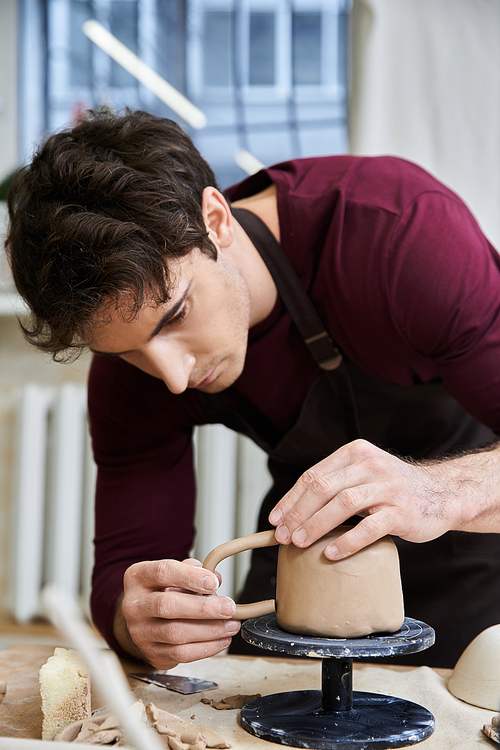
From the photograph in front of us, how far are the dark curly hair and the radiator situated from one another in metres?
1.13

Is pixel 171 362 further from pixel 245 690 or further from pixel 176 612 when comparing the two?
pixel 245 690

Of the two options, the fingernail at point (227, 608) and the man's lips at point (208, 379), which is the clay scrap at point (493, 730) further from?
the man's lips at point (208, 379)

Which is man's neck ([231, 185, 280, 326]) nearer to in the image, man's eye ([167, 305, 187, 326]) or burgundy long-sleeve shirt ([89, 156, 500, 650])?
burgundy long-sleeve shirt ([89, 156, 500, 650])

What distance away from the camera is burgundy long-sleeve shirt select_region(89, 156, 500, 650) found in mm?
975

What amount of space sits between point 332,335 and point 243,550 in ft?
1.59

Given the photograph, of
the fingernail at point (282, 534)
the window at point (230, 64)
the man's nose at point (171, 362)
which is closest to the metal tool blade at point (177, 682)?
the fingernail at point (282, 534)

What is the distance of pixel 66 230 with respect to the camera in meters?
0.84

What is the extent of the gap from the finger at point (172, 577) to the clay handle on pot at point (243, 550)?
0.05 ft

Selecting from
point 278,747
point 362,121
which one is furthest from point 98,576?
point 362,121

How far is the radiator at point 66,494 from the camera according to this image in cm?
204

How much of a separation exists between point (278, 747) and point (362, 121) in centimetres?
145

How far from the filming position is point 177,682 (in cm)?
88

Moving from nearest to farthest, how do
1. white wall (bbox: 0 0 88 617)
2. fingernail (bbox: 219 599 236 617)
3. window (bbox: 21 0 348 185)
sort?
fingernail (bbox: 219 599 236 617) < window (bbox: 21 0 348 185) < white wall (bbox: 0 0 88 617)

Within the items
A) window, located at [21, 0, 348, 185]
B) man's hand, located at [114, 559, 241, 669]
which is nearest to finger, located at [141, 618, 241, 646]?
man's hand, located at [114, 559, 241, 669]
